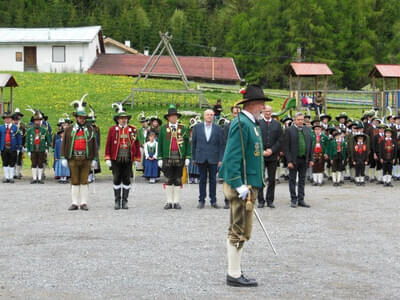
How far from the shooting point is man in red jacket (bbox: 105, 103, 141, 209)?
1404 centimetres

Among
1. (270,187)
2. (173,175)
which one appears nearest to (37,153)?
(173,175)

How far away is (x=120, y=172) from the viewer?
14227 mm

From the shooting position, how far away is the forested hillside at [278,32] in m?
70.8

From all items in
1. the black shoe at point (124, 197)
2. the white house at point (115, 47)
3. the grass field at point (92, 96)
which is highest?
the white house at point (115, 47)

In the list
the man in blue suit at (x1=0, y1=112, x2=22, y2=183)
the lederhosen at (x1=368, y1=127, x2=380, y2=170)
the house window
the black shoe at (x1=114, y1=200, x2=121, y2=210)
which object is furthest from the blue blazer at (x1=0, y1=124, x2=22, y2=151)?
the house window

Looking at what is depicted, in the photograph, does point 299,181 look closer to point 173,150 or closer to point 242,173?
point 173,150

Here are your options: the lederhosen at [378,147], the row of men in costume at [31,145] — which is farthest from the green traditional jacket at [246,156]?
the lederhosen at [378,147]

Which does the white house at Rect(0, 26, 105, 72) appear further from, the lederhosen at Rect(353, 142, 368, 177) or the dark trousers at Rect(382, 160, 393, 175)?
the dark trousers at Rect(382, 160, 393, 175)

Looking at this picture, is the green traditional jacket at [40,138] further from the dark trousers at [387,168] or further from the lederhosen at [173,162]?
the dark trousers at [387,168]

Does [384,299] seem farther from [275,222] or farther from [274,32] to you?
[274,32]

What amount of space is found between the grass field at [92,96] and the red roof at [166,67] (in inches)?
411

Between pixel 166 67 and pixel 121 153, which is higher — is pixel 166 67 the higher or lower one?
the higher one

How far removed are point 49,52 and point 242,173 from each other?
5508 cm

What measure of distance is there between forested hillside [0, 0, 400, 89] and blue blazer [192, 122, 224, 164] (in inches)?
2112
